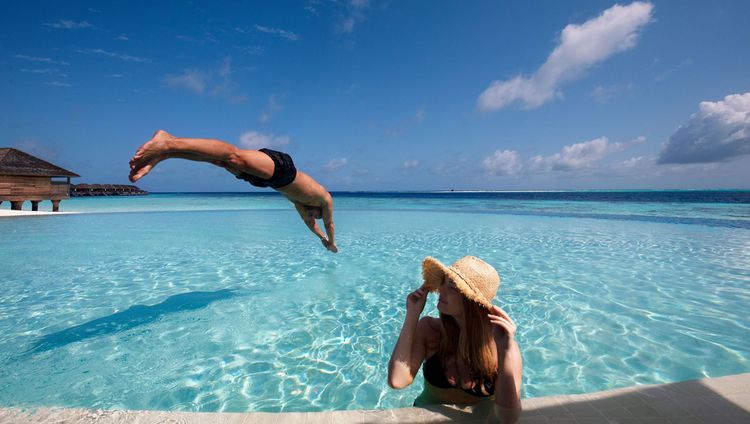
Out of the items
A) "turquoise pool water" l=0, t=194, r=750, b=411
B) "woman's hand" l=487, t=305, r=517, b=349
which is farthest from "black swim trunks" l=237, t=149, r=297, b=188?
"woman's hand" l=487, t=305, r=517, b=349

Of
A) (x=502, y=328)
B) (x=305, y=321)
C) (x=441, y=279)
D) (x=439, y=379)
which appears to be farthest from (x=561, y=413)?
(x=305, y=321)

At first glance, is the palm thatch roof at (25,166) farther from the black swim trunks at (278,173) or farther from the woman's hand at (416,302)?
the woman's hand at (416,302)

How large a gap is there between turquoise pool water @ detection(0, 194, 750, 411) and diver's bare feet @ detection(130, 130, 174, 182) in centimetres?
232

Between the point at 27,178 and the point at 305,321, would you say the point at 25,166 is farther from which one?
the point at 305,321

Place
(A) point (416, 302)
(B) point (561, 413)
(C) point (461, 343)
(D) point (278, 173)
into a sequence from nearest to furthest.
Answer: (A) point (416, 302) → (C) point (461, 343) → (B) point (561, 413) → (D) point (278, 173)

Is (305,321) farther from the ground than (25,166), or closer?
closer

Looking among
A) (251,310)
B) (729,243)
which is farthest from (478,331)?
(729,243)

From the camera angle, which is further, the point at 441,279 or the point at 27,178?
the point at 27,178

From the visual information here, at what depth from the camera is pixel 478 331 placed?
230 centimetres

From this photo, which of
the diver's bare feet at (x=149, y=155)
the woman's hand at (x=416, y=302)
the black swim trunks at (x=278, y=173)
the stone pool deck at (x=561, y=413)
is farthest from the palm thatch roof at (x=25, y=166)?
the woman's hand at (x=416, y=302)

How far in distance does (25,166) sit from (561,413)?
1237 inches

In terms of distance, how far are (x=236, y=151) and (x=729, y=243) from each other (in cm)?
1602

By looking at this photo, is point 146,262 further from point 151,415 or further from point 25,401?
point 151,415

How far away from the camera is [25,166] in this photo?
72.8 ft
